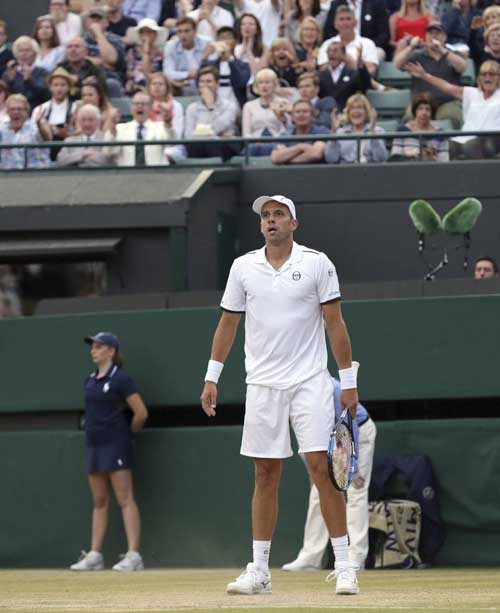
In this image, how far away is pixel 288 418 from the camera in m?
7.76

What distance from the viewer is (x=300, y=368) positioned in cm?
770

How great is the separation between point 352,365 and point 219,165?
698cm

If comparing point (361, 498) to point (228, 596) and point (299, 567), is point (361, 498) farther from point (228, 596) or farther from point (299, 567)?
point (228, 596)


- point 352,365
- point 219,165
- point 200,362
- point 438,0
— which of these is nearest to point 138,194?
point 219,165

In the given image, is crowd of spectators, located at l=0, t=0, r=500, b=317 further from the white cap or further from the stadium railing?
the white cap

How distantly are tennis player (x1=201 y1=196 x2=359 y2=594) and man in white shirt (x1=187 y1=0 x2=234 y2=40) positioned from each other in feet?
31.7

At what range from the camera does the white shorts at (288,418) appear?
7.63 m

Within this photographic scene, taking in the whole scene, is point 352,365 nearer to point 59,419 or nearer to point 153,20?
point 59,419

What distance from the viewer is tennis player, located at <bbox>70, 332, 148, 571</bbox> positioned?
39.1 ft

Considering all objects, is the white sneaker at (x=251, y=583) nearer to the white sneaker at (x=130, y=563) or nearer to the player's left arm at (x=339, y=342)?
the player's left arm at (x=339, y=342)

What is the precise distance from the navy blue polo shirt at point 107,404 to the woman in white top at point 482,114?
4177mm

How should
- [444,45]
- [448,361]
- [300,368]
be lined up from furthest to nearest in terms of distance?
1. [444,45]
2. [448,361]
3. [300,368]

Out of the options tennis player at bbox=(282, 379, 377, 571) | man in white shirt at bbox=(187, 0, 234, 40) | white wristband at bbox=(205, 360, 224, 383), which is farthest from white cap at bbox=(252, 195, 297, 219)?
man in white shirt at bbox=(187, 0, 234, 40)

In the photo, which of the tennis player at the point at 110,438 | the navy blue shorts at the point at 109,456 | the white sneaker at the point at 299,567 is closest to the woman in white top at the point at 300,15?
the tennis player at the point at 110,438
